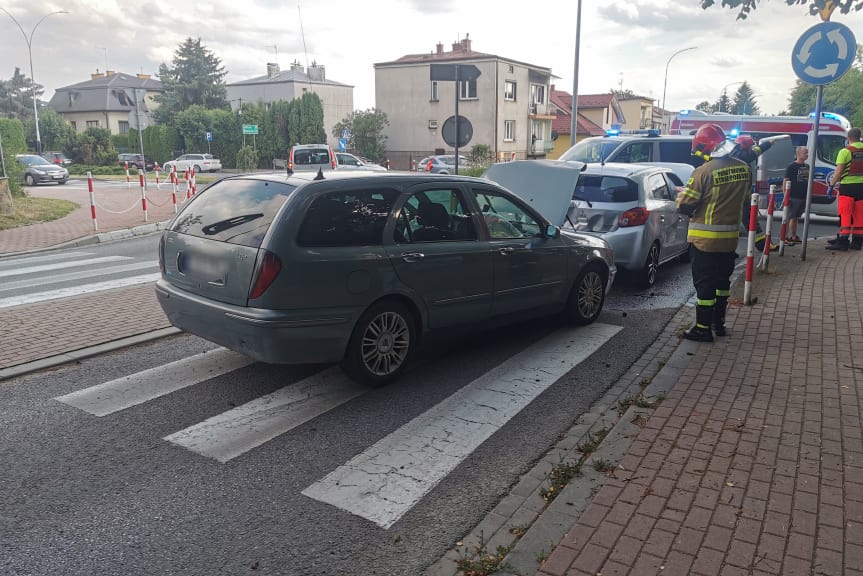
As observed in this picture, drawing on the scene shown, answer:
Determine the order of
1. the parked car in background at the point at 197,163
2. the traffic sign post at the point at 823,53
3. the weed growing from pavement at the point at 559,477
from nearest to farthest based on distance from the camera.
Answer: the weed growing from pavement at the point at 559,477
the traffic sign post at the point at 823,53
the parked car in background at the point at 197,163

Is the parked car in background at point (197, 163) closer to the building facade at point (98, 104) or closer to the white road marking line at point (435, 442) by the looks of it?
the building facade at point (98, 104)

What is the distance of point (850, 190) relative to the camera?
11.4 meters

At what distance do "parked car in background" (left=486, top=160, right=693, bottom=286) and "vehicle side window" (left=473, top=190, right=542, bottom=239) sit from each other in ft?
7.67

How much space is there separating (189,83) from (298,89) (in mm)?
10947

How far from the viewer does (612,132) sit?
17.5m

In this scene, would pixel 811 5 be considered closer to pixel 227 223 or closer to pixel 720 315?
pixel 720 315

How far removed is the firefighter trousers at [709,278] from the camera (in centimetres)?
632

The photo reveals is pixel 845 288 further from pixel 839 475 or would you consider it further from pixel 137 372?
pixel 137 372

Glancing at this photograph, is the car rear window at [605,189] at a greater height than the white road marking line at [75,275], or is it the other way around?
the car rear window at [605,189]

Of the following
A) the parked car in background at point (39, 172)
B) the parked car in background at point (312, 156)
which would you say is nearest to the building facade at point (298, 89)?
the parked car in background at point (39, 172)

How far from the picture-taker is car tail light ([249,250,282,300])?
15.2 feet

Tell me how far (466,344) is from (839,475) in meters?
3.52

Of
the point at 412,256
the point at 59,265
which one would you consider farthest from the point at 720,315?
the point at 59,265

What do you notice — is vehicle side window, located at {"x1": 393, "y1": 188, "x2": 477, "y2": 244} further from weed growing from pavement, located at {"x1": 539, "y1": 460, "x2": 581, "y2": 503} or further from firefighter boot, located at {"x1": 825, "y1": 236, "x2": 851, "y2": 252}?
firefighter boot, located at {"x1": 825, "y1": 236, "x2": 851, "y2": 252}
